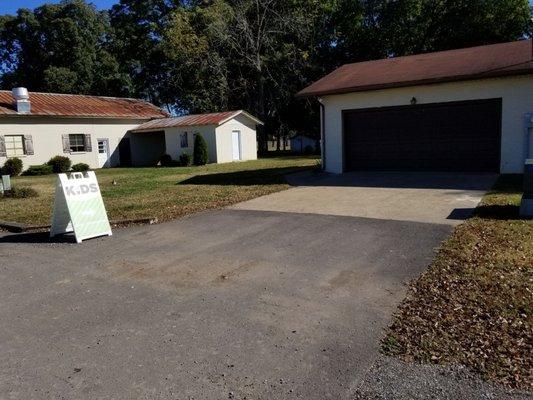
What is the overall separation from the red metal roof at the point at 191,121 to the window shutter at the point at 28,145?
6.76 metres

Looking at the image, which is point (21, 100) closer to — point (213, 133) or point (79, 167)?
point (79, 167)

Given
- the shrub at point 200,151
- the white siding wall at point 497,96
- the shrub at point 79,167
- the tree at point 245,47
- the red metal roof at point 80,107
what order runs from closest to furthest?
1. the white siding wall at point 497,96
2. the red metal roof at point 80,107
3. the shrub at point 79,167
4. the shrub at point 200,151
5. the tree at point 245,47

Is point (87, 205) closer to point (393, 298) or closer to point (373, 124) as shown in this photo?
point (393, 298)

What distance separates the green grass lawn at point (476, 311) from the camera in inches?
130

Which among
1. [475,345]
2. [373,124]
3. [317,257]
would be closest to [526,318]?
[475,345]

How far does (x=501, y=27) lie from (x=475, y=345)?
110 feet

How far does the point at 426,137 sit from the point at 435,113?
0.80 meters

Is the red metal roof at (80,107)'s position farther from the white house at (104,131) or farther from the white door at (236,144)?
the white door at (236,144)

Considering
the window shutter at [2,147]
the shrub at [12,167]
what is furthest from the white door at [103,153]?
the window shutter at [2,147]

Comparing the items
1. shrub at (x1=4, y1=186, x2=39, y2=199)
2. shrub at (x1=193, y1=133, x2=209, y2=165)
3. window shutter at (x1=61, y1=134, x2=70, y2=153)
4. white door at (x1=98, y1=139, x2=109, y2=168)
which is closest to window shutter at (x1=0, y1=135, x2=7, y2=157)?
window shutter at (x1=61, y1=134, x2=70, y2=153)

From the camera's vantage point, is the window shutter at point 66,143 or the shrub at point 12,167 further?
the window shutter at point 66,143

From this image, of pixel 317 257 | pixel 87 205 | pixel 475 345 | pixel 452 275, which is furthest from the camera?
pixel 87 205

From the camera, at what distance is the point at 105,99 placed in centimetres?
3106

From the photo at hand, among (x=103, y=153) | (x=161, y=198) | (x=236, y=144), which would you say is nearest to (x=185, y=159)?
(x=236, y=144)
